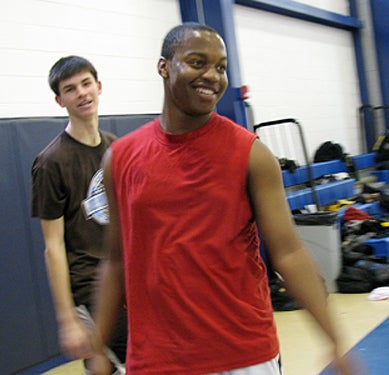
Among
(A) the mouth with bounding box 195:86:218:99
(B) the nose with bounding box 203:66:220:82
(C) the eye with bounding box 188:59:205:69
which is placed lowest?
(A) the mouth with bounding box 195:86:218:99

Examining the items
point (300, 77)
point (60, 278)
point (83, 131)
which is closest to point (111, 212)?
point (60, 278)

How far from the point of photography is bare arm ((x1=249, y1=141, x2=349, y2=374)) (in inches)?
55.1

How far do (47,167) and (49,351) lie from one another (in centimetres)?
244

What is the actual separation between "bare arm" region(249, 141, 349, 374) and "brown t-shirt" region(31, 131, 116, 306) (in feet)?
3.48

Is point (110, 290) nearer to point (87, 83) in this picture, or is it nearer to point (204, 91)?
point (204, 91)

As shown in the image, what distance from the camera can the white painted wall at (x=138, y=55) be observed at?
178 inches

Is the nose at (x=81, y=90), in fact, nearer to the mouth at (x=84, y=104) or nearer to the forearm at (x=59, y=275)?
the mouth at (x=84, y=104)

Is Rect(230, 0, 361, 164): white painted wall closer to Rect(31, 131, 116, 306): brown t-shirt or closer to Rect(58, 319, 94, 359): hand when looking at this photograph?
Rect(31, 131, 116, 306): brown t-shirt

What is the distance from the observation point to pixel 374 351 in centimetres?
378

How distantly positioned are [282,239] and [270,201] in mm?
104

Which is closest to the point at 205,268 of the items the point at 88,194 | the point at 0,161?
the point at 88,194

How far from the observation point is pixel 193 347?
140 centimetres

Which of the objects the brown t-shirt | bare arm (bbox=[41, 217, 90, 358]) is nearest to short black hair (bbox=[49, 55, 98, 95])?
the brown t-shirt

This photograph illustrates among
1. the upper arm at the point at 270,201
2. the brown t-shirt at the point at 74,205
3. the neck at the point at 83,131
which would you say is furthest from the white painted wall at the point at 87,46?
the upper arm at the point at 270,201
